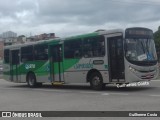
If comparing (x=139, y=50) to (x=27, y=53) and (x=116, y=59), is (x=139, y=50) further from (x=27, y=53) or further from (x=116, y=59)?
(x=27, y=53)

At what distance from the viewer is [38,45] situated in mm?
24484

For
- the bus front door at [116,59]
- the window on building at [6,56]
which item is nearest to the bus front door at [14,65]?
the window on building at [6,56]

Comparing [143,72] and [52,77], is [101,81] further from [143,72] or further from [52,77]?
[52,77]

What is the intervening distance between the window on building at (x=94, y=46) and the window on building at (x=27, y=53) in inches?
222

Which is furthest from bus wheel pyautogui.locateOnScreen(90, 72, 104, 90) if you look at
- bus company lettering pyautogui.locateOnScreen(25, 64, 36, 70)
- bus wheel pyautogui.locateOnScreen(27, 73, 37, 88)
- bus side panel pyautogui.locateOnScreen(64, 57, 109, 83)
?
bus wheel pyautogui.locateOnScreen(27, 73, 37, 88)

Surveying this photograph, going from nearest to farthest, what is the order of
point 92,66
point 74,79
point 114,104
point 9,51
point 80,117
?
point 80,117 → point 114,104 → point 92,66 → point 74,79 → point 9,51

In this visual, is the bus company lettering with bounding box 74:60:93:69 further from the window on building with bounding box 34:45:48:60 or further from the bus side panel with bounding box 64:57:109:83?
the window on building with bounding box 34:45:48:60

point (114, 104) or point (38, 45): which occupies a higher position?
point (38, 45)

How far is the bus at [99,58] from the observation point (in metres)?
18.7

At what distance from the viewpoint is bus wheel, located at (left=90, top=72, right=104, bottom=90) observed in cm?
1985

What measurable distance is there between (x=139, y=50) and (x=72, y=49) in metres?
4.15

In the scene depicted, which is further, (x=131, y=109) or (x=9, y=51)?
(x=9, y=51)

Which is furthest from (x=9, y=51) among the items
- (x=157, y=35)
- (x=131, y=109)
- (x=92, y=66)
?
(x=157, y=35)

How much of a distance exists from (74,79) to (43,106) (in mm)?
7239
